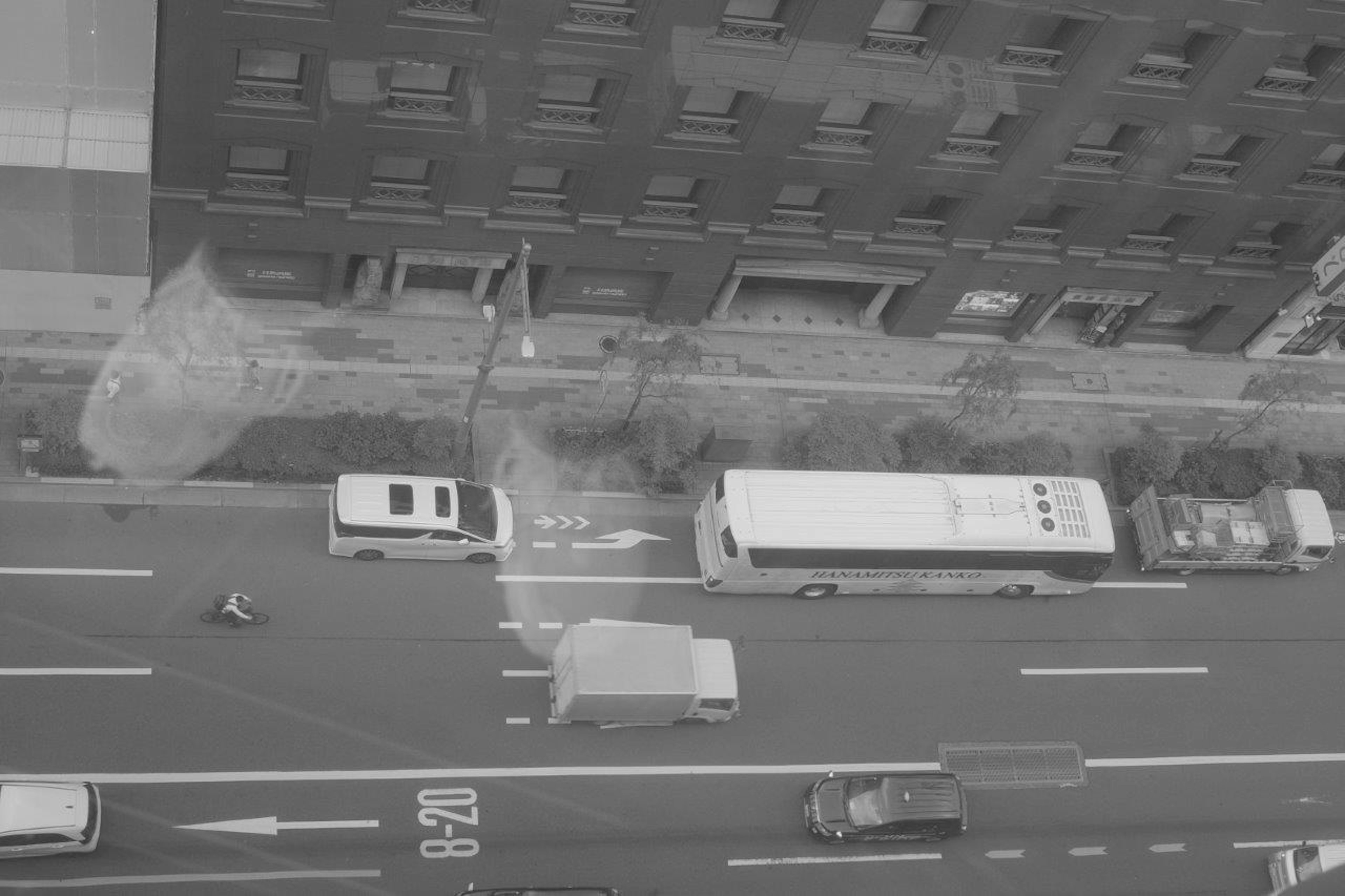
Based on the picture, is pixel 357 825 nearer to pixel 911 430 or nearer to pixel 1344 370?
pixel 911 430

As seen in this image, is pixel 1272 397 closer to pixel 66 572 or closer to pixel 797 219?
pixel 797 219

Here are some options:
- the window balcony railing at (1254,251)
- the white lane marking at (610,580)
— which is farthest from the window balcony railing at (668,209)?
the window balcony railing at (1254,251)

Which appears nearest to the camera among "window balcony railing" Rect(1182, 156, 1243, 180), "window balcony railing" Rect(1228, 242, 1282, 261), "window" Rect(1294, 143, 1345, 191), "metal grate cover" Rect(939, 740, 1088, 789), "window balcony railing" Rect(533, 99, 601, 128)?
"window balcony railing" Rect(533, 99, 601, 128)

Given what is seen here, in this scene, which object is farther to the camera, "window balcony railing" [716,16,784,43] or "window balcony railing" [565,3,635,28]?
"window balcony railing" [716,16,784,43]

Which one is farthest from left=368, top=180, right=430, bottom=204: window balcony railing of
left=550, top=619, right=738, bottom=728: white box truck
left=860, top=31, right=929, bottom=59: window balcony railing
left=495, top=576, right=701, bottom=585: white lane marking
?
left=550, top=619, right=738, bottom=728: white box truck

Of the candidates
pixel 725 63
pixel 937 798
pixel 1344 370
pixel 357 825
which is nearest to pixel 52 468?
pixel 357 825

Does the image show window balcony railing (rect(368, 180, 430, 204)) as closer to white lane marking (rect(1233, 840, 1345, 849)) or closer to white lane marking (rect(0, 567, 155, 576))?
white lane marking (rect(0, 567, 155, 576))
